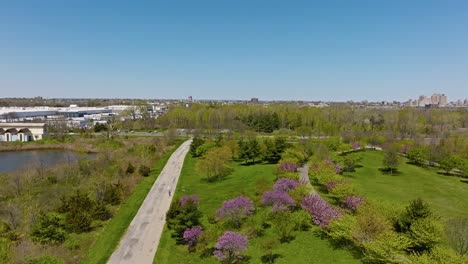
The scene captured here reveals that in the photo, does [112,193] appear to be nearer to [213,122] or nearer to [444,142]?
[444,142]

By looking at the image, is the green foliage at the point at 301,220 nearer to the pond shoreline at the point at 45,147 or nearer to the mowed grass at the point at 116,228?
the mowed grass at the point at 116,228

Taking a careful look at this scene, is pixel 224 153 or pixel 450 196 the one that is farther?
pixel 224 153

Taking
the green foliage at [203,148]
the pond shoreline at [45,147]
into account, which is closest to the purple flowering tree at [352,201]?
the green foliage at [203,148]

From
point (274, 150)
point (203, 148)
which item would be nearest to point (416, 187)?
point (274, 150)

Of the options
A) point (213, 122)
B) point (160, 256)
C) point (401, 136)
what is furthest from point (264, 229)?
point (213, 122)

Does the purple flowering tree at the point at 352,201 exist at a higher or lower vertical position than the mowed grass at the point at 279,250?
higher

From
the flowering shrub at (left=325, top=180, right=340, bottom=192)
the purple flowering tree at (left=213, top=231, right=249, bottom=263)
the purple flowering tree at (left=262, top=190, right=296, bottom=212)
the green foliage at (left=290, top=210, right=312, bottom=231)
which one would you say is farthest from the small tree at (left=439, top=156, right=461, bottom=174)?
the purple flowering tree at (left=213, top=231, right=249, bottom=263)
